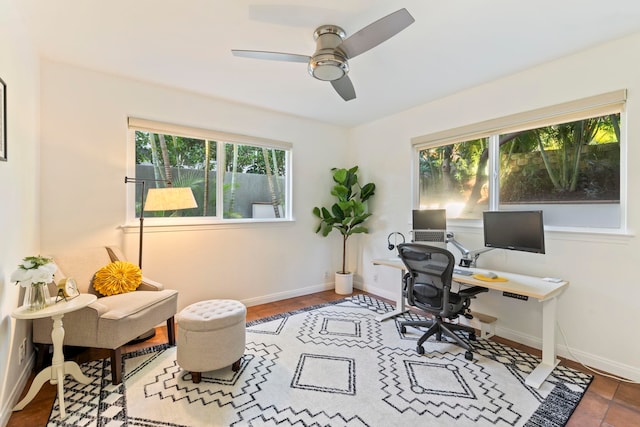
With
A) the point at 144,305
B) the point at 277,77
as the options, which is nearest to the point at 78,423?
the point at 144,305

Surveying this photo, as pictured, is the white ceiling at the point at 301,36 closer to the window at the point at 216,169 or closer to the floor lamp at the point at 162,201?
the window at the point at 216,169

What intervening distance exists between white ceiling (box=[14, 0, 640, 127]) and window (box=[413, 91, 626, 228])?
1.67ft

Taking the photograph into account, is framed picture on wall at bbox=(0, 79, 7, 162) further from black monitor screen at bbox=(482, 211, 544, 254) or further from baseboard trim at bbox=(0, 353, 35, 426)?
black monitor screen at bbox=(482, 211, 544, 254)

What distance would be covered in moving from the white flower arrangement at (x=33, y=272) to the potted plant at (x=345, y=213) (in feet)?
9.79

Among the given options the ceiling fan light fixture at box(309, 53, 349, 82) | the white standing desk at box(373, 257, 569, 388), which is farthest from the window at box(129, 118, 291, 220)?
the white standing desk at box(373, 257, 569, 388)

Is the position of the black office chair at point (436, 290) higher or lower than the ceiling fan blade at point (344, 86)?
lower

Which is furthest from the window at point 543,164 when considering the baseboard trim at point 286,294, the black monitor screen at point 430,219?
the baseboard trim at point 286,294

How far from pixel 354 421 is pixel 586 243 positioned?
232cm

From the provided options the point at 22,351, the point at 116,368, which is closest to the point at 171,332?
the point at 116,368

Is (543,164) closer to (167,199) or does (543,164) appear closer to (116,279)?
(167,199)

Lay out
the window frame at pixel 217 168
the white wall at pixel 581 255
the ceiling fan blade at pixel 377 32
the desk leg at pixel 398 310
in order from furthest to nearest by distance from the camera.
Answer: the desk leg at pixel 398 310, the window frame at pixel 217 168, the white wall at pixel 581 255, the ceiling fan blade at pixel 377 32

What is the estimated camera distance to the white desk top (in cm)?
164

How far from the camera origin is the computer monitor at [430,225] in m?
3.15

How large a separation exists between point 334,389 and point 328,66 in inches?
87.9
